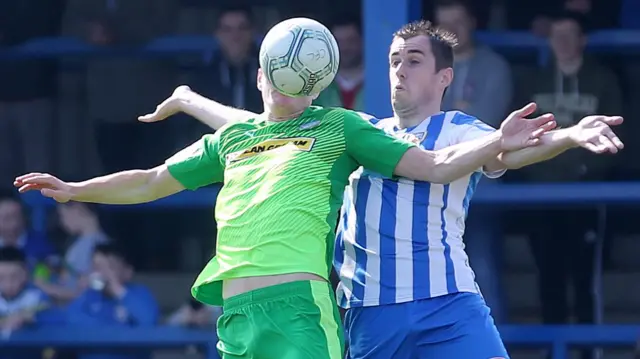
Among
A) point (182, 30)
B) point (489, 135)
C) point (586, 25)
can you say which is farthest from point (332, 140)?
point (182, 30)

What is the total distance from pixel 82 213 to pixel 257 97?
4.62 feet

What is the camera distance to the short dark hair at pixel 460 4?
837cm

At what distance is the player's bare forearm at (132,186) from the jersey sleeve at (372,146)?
2.35 ft

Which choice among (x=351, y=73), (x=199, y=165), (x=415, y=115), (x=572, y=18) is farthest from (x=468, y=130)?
(x=572, y=18)

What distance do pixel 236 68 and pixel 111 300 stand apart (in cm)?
163

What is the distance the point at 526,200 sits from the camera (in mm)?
8414

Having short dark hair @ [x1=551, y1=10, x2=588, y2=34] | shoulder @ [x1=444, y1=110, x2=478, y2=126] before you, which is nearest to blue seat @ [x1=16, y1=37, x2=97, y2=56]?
short dark hair @ [x1=551, y1=10, x2=588, y2=34]

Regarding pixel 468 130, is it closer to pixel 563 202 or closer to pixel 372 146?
pixel 372 146

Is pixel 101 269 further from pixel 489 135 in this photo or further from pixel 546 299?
pixel 489 135

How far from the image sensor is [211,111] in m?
5.68

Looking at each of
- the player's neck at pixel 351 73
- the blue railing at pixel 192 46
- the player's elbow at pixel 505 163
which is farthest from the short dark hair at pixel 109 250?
the player's elbow at pixel 505 163

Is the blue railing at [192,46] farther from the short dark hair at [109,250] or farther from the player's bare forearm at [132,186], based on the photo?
the player's bare forearm at [132,186]

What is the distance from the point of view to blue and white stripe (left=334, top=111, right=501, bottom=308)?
5.36 meters

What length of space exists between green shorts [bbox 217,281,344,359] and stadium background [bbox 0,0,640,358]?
11.0 feet
